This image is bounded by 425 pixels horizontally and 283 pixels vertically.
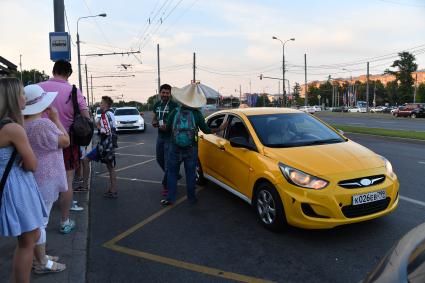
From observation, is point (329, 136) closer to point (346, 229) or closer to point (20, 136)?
point (346, 229)

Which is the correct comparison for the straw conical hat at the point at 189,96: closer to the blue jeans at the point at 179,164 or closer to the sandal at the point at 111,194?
the blue jeans at the point at 179,164

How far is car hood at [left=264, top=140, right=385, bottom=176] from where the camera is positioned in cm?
483

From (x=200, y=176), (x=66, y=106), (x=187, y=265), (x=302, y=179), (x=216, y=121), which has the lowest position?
(x=187, y=265)

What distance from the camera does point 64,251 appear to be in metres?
4.46

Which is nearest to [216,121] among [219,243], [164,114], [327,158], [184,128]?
[164,114]

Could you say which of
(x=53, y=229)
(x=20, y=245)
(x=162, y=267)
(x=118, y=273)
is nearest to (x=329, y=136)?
(x=162, y=267)

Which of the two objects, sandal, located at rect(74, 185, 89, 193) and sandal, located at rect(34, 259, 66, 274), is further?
sandal, located at rect(74, 185, 89, 193)

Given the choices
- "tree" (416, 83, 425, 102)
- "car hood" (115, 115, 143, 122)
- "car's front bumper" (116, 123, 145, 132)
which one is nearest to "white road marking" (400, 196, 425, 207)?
"car's front bumper" (116, 123, 145, 132)

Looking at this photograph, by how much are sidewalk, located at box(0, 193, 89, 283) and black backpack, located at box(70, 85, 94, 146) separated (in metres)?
1.10

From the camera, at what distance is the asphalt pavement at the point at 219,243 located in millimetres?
4047

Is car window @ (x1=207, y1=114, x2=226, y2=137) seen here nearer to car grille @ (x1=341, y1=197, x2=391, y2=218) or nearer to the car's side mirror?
the car's side mirror

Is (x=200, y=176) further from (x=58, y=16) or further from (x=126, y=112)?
(x=126, y=112)

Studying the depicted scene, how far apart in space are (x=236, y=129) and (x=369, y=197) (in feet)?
7.74

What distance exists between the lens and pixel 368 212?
15.6ft
